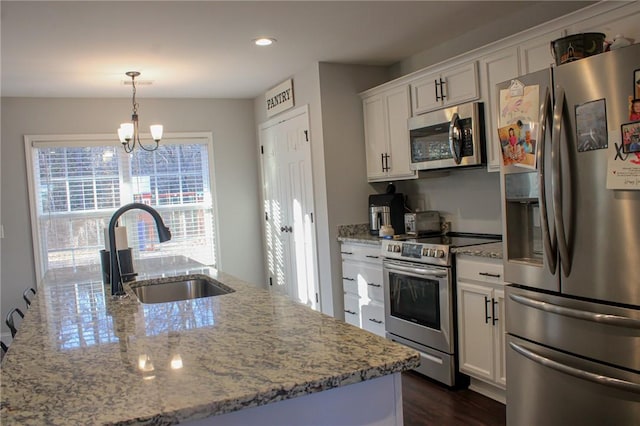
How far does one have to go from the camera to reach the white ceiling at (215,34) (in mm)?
2883

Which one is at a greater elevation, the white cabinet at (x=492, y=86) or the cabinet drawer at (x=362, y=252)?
the white cabinet at (x=492, y=86)

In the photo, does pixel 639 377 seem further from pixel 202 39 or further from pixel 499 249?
pixel 202 39

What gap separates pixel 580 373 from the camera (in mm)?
2088

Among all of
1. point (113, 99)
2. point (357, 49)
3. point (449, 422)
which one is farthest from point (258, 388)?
point (113, 99)

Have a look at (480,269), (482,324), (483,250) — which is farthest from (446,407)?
(483,250)

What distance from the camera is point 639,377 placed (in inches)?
75.2

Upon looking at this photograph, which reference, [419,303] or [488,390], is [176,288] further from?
[488,390]

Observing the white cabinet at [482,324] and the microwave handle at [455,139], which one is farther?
the microwave handle at [455,139]

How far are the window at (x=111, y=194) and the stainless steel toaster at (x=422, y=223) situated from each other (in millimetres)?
2520

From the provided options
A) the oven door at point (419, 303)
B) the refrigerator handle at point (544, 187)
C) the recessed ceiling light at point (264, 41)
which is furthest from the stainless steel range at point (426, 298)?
the recessed ceiling light at point (264, 41)

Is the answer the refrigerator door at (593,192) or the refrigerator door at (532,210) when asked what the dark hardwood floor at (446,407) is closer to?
the refrigerator door at (532,210)

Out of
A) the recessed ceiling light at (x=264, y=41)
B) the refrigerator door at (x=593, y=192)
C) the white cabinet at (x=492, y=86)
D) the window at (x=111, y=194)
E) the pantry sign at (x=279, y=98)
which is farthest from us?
the window at (x=111, y=194)

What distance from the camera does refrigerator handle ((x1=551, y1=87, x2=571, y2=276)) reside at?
211cm

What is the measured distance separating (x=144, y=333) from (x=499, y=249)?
214cm
